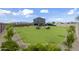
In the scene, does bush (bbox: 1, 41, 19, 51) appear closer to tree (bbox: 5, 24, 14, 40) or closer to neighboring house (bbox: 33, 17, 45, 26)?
tree (bbox: 5, 24, 14, 40)

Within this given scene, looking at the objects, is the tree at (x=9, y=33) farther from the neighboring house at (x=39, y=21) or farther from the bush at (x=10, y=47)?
the neighboring house at (x=39, y=21)

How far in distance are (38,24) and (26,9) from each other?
170 mm

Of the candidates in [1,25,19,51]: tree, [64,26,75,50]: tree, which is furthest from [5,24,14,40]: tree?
[64,26,75,50]: tree

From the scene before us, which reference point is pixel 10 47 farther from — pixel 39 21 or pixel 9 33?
pixel 39 21

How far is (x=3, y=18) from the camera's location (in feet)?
5.56

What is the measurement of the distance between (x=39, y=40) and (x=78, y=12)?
42 centimetres

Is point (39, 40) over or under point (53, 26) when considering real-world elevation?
under

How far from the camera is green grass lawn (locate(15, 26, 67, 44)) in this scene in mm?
1667

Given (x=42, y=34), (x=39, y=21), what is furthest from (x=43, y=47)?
(x=39, y=21)

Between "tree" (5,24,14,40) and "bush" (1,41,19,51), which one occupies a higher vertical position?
"tree" (5,24,14,40)
